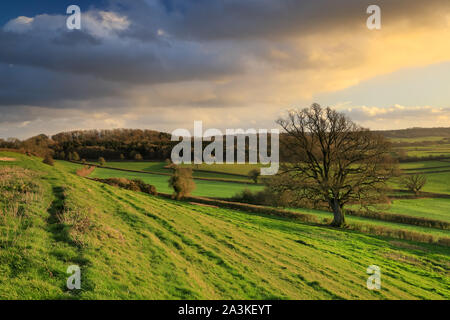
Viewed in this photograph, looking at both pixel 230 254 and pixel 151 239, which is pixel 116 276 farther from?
pixel 230 254

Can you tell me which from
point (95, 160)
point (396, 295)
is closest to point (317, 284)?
point (396, 295)

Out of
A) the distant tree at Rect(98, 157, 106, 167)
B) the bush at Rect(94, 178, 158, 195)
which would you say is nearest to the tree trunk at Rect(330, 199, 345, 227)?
the bush at Rect(94, 178, 158, 195)

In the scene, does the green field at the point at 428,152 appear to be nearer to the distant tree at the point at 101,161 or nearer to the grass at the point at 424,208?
the grass at the point at 424,208

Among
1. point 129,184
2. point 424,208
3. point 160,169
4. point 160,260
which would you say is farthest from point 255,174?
point 160,260

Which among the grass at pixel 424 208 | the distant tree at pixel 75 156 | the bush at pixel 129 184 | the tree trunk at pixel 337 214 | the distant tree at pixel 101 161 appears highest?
the distant tree at pixel 75 156

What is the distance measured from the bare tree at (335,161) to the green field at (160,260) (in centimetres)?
959

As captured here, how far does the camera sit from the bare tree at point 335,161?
27.0 meters

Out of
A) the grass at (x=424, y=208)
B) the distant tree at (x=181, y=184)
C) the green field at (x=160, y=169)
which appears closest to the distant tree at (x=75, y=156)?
the green field at (x=160, y=169)

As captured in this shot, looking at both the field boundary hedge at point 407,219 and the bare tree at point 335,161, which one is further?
the field boundary hedge at point 407,219

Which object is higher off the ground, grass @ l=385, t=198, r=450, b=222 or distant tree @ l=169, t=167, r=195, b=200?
distant tree @ l=169, t=167, r=195, b=200

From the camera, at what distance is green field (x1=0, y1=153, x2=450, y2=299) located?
26.0 feet

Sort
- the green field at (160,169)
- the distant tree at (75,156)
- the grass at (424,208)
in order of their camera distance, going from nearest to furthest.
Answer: the grass at (424,208)
the green field at (160,169)
the distant tree at (75,156)

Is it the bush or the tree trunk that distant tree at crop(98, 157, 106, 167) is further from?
the tree trunk

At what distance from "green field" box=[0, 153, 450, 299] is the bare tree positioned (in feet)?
31.5
